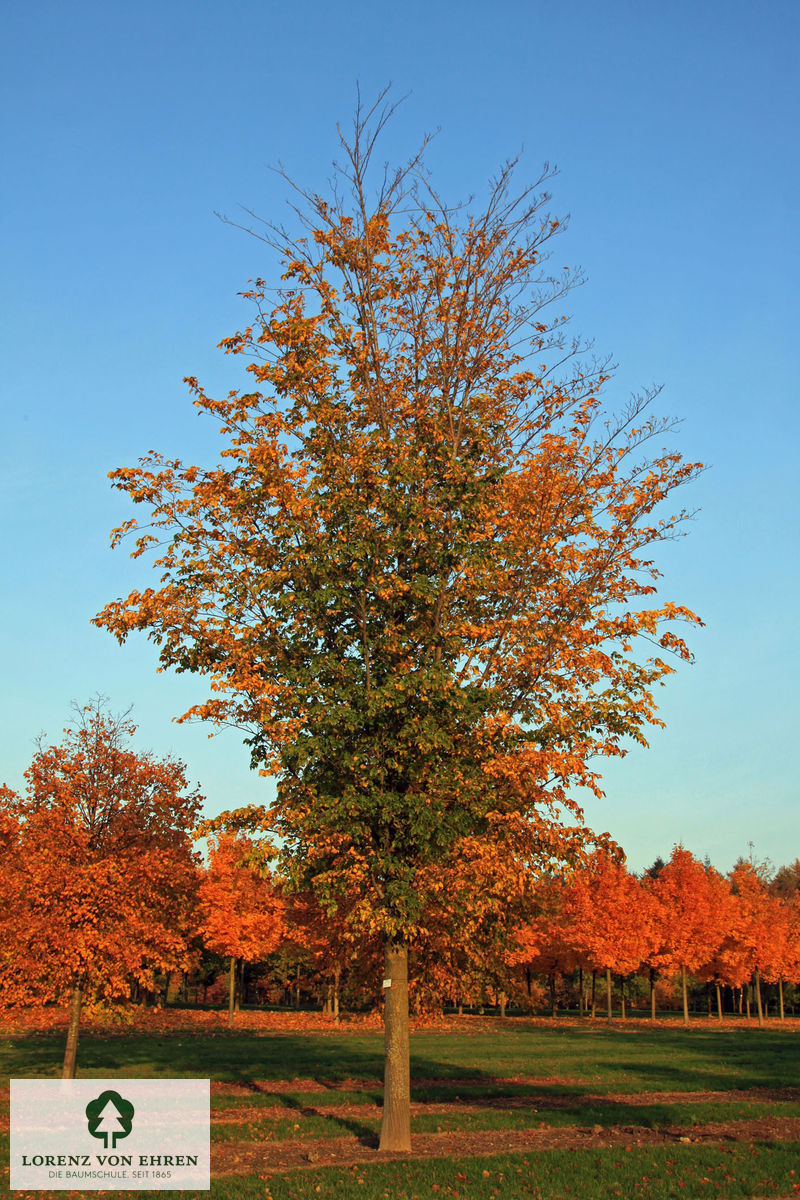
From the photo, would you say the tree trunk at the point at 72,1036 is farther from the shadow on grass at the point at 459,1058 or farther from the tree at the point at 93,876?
the shadow on grass at the point at 459,1058

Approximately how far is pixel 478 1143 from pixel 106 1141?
18.1ft

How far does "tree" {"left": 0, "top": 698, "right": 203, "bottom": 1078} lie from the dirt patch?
5596mm

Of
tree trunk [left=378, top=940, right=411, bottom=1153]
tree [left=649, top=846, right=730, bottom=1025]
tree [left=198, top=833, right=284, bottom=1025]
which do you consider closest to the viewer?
tree trunk [left=378, top=940, right=411, bottom=1153]

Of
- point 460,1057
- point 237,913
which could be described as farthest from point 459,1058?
point 237,913

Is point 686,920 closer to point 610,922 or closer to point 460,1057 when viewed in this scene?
point 610,922

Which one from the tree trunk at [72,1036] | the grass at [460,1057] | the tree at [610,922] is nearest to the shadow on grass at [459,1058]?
the grass at [460,1057]

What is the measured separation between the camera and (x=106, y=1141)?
13148 millimetres

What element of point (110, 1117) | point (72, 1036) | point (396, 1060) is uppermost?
point (396, 1060)

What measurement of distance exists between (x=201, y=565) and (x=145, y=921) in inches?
386

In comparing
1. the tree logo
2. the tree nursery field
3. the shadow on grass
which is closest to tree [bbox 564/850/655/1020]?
the shadow on grass

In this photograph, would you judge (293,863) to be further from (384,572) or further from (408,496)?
(408,496)

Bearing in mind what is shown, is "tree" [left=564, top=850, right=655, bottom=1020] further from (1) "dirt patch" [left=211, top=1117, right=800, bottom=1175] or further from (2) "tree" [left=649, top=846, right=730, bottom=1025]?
(1) "dirt patch" [left=211, top=1117, right=800, bottom=1175]

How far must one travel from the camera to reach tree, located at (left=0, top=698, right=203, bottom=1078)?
18.8 meters

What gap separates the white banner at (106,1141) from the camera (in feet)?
38.3
